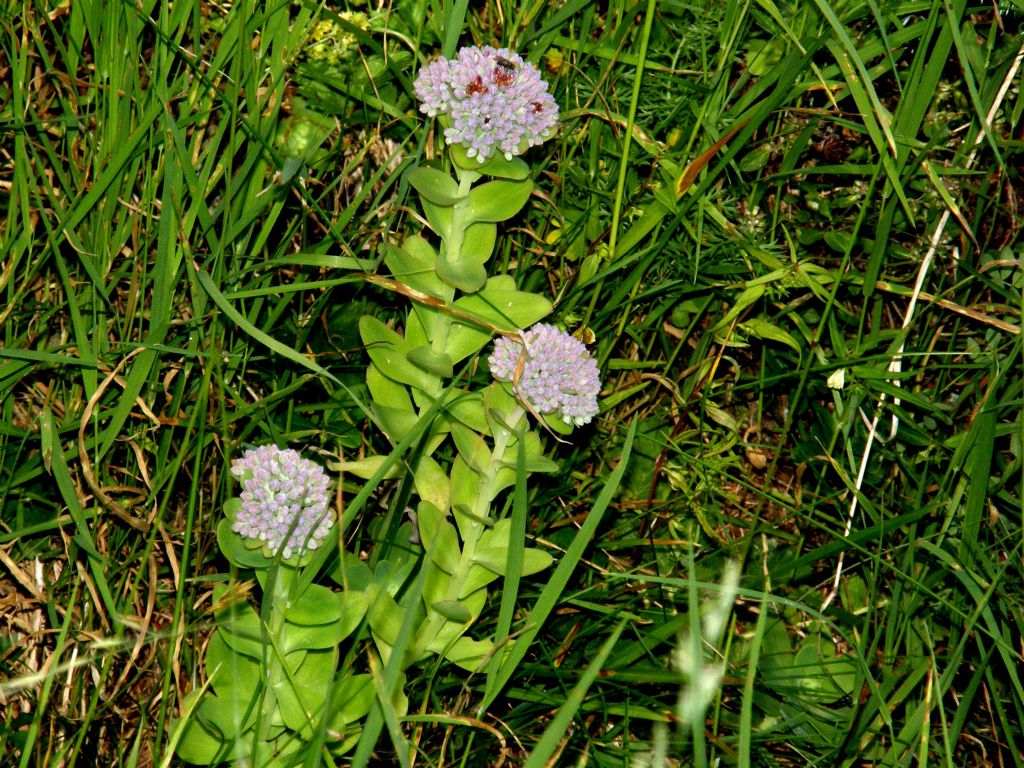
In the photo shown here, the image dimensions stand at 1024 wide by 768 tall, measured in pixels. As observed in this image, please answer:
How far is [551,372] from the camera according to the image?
1881mm

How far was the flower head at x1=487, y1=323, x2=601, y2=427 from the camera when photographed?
73.7 inches

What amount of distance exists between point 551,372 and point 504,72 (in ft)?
1.90

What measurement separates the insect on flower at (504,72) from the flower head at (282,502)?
802 mm

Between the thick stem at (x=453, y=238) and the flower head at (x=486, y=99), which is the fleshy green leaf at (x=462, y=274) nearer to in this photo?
the thick stem at (x=453, y=238)

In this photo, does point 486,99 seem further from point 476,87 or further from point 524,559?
point 524,559

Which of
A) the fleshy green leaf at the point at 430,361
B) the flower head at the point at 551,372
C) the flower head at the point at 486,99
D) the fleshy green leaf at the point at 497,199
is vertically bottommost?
the fleshy green leaf at the point at 430,361

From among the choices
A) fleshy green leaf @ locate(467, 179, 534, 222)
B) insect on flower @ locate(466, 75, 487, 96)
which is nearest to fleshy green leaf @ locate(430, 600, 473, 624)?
fleshy green leaf @ locate(467, 179, 534, 222)

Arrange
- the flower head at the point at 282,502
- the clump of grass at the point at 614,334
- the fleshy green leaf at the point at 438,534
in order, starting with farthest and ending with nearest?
the clump of grass at the point at 614,334, the fleshy green leaf at the point at 438,534, the flower head at the point at 282,502

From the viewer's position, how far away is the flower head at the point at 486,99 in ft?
6.19

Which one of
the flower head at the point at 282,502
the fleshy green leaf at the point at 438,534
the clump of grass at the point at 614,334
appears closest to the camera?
the flower head at the point at 282,502

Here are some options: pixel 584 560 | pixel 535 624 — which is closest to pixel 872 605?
pixel 584 560

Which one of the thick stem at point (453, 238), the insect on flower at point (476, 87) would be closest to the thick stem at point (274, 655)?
the thick stem at point (453, 238)

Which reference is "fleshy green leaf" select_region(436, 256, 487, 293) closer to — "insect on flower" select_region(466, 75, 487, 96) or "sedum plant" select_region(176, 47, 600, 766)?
"sedum plant" select_region(176, 47, 600, 766)

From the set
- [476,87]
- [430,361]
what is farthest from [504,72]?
[430,361]
